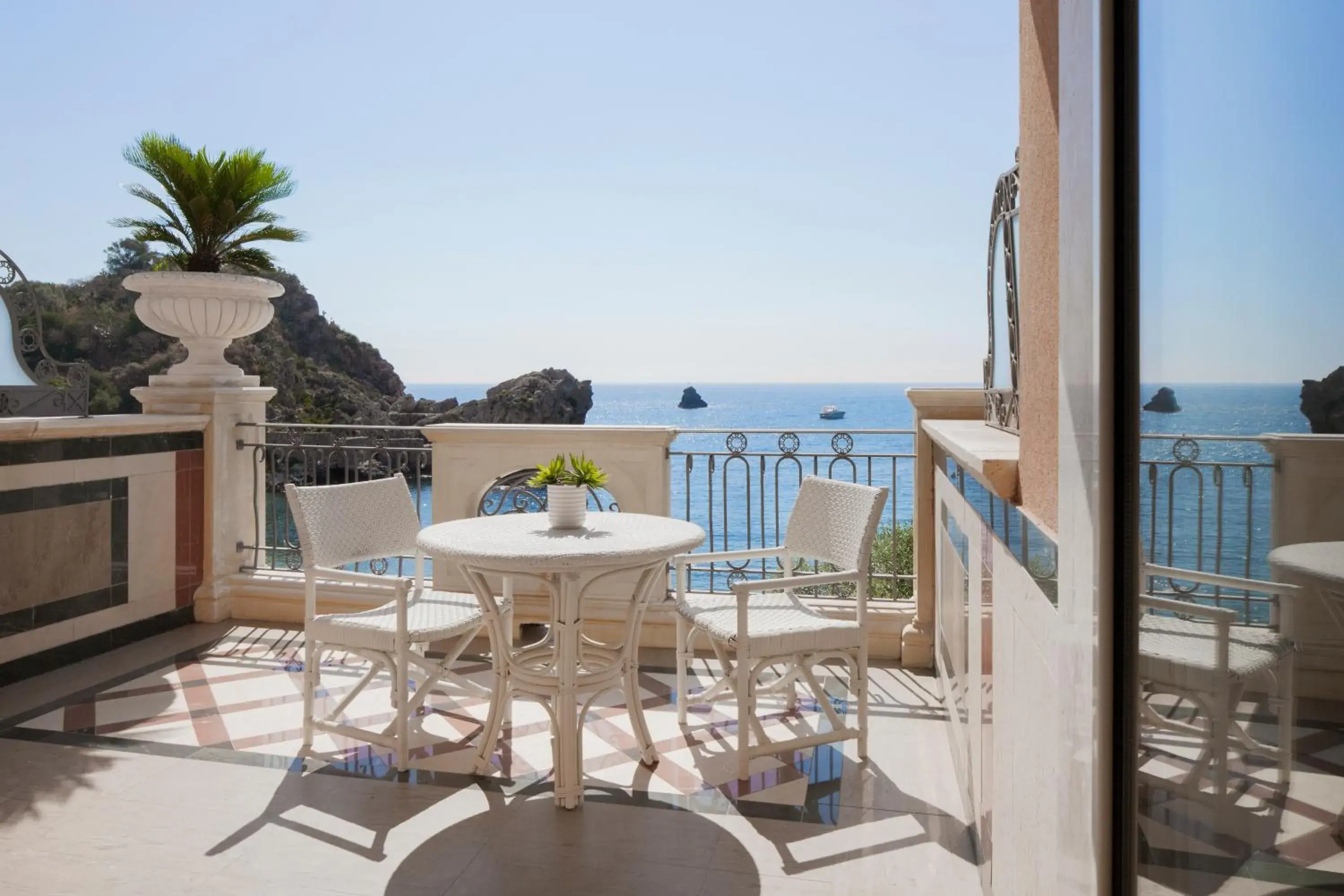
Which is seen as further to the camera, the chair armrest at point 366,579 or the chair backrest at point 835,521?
the chair backrest at point 835,521

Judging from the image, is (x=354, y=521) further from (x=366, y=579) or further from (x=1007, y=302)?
(x=1007, y=302)

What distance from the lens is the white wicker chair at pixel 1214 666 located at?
0.45 meters

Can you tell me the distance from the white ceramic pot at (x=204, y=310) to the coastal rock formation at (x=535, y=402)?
32.1 ft

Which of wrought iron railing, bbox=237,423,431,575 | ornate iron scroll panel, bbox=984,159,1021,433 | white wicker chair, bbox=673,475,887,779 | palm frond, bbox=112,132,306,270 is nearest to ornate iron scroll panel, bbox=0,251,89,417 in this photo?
palm frond, bbox=112,132,306,270

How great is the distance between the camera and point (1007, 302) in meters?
2.26

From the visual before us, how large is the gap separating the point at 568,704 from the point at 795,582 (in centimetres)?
85

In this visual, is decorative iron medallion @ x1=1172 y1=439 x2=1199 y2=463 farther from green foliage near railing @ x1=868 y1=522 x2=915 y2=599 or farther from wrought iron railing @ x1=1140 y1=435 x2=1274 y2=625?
green foliage near railing @ x1=868 y1=522 x2=915 y2=599

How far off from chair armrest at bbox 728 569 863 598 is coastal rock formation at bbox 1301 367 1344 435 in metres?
2.37

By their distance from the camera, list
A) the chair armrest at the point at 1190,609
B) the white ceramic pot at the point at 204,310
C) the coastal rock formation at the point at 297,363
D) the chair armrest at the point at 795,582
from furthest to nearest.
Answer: the coastal rock formation at the point at 297,363
the white ceramic pot at the point at 204,310
the chair armrest at the point at 795,582
the chair armrest at the point at 1190,609

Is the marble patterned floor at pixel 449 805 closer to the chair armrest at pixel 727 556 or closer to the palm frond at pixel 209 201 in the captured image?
the chair armrest at pixel 727 556

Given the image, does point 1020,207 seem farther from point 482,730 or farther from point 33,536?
point 33,536

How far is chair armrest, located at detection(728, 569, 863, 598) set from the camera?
9.20 ft

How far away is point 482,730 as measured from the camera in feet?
10.9

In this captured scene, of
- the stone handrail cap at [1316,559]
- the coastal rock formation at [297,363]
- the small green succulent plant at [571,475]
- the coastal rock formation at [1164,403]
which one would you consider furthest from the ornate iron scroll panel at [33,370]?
the stone handrail cap at [1316,559]
